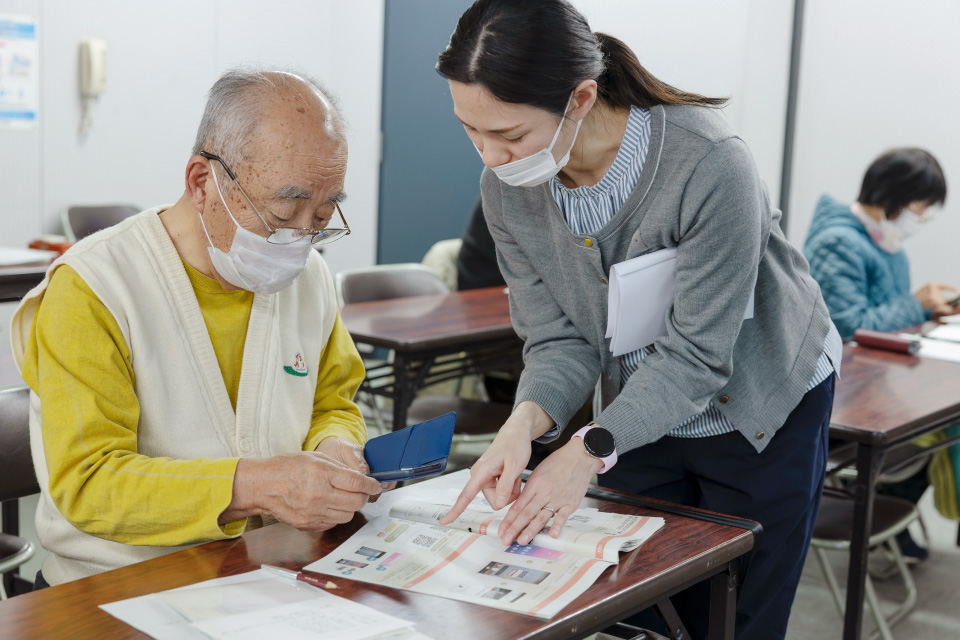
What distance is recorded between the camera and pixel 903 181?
3219 millimetres

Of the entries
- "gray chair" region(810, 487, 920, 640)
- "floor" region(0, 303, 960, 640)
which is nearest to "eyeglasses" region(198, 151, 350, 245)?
"floor" region(0, 303, 960, 640)

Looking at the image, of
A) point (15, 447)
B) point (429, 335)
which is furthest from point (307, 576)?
point (429, 335)

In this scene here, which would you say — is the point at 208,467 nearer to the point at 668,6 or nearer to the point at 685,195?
the point at 685,195

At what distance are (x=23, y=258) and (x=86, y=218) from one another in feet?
4.64

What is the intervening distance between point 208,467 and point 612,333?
604mm

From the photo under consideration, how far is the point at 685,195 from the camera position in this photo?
1.36 m

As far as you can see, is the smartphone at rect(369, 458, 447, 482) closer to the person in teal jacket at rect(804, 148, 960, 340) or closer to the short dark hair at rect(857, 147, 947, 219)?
the person in teal jacket at rect(804, 148, 960, 340)

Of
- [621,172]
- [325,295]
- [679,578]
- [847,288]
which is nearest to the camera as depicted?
[679,578]

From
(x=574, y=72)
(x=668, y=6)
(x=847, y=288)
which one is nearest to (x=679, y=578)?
(x=574, y=72)

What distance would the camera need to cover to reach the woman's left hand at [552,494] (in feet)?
3.96

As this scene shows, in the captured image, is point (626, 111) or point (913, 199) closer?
point (626, 111)

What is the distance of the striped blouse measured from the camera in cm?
140

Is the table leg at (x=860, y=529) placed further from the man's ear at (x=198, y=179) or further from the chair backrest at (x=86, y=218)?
the chair backrest at (x=86, y=218)

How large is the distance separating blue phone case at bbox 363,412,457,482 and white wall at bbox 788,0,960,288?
394 centimetres
